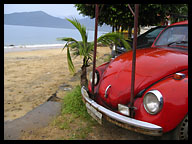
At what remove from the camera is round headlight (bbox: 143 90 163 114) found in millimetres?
1926

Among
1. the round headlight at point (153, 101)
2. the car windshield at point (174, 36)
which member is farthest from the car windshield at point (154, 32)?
the round headlight at point (153, 101)

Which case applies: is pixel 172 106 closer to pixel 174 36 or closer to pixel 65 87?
pixel 174 36

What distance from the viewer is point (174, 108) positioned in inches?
74.0

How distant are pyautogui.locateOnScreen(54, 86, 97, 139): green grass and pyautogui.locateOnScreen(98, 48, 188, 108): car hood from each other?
0.59 meters

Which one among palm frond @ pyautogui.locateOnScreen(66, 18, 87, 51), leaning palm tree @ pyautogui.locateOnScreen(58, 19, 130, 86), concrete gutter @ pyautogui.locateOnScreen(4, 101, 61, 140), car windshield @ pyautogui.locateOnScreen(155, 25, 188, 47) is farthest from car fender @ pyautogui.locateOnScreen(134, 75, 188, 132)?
palm frond @ pyautogui.locateOnScreen(66, 18, 87, 51)

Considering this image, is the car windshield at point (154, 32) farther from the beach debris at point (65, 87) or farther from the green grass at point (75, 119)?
the green grass at point (75, 119)

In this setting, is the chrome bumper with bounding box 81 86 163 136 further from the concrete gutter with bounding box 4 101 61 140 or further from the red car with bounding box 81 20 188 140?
the concrete gutter with bounding box 4 101 61 140

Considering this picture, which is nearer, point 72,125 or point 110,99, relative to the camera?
point 110,99
